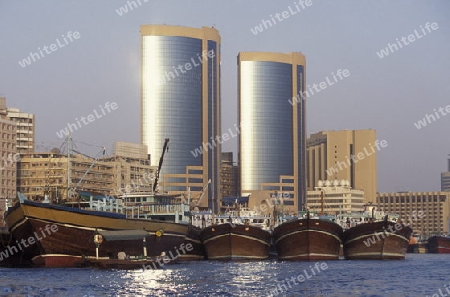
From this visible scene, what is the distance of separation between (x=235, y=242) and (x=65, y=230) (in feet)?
113

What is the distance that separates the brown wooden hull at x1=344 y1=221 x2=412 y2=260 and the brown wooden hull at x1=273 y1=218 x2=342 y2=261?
485 centimetres

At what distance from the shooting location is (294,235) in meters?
118

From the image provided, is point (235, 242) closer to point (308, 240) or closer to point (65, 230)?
point (308, 240)

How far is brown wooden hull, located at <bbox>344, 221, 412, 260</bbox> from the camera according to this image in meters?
123

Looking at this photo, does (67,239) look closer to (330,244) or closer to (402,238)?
(330,244)

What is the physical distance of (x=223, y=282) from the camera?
7750 centimetres

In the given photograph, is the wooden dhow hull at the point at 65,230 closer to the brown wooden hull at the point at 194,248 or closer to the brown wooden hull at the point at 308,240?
the brown wooden hull at the point at 308,240

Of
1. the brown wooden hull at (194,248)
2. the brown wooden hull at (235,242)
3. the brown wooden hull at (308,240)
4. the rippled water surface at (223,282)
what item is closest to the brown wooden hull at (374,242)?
the brown wooden hull at (308,240)

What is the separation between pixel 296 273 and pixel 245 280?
11.1m

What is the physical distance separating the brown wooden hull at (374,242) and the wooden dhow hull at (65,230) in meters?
39.8

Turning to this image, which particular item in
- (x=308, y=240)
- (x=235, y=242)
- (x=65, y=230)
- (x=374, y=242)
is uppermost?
(x=65, y=230)

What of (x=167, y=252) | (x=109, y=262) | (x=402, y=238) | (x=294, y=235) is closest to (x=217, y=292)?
Answer: (x=109, y=262)

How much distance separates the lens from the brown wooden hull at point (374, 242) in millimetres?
123000

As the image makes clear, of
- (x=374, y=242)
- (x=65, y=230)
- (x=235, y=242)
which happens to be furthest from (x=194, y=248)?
(x=65, y=230)
